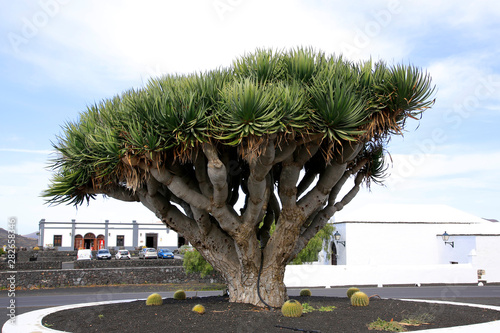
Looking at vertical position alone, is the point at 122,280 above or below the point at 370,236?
below

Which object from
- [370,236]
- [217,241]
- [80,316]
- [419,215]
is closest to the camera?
[80,316]

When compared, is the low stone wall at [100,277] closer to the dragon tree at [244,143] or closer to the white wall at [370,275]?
the white wall at [370,275]

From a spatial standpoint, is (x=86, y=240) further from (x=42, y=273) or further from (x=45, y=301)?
(x=45, y=301)

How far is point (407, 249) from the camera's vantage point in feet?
101

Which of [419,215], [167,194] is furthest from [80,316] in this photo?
[419,215]

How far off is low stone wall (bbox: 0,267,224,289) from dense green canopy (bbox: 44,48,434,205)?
15.1 meters

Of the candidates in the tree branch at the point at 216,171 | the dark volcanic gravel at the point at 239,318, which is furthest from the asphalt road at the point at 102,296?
the tree branch at the point at 216,171

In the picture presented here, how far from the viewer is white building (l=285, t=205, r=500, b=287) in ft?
79.4

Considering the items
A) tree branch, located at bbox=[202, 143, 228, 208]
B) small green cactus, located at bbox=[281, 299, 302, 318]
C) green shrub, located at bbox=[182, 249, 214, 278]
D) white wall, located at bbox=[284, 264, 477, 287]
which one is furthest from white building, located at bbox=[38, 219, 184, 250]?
small green cactus, located at bbox=[281, 299, 302, 318]

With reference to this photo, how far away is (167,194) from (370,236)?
77.9 feet

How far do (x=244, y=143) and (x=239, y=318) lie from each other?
10.3ft

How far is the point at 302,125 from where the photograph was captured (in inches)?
289

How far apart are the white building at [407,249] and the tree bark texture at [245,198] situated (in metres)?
14.3

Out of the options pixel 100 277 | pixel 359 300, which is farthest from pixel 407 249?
pixel 359 300
